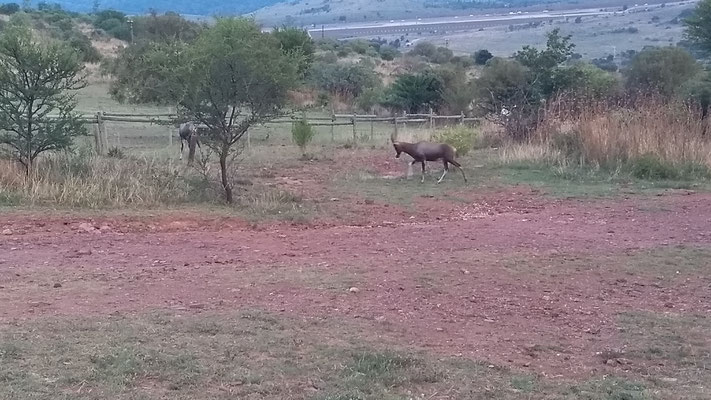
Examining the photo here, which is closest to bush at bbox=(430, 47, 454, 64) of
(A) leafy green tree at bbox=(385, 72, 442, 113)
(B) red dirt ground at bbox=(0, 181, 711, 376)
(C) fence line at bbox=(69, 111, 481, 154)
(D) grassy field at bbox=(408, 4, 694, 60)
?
(D) grassy field at bbox=(408, 4, 694, 60)

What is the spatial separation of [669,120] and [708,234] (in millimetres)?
7446

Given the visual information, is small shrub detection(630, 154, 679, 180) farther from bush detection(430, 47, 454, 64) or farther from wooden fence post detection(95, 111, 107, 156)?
bush detection(430, 47, 454, 64)

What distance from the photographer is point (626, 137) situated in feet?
57.9

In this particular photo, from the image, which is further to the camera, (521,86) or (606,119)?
(521,86)

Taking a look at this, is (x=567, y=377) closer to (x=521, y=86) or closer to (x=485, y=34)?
(x=521, y=86)

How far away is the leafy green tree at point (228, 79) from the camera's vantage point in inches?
517

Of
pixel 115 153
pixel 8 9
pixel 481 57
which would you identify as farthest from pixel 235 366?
pixel 8 9

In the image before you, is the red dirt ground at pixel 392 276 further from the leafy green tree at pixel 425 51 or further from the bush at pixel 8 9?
the leafy green tree at pixel 425 51

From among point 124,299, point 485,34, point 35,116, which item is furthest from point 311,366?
point 485,34

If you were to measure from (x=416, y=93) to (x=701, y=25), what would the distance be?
13810 mm

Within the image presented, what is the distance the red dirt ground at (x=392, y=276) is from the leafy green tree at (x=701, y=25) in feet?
50.6

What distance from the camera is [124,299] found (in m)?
7.56

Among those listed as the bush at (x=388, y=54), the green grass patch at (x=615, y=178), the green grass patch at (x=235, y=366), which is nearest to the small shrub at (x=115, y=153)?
the green grass patch at (x=615, y=178)

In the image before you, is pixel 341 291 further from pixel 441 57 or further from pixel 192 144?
pixel 441 57
